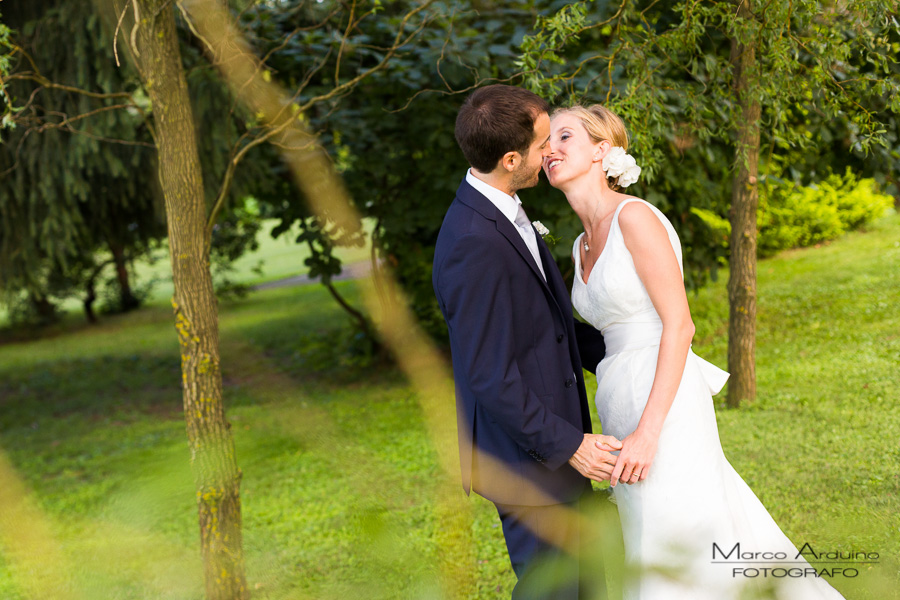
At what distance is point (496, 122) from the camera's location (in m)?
2.08

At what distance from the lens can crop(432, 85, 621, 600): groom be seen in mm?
1999

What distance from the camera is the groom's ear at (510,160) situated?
2.15 m

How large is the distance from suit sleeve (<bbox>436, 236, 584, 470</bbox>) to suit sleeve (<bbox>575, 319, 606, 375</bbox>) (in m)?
0.66

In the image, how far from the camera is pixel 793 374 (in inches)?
261

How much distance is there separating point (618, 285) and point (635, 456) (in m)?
0.55

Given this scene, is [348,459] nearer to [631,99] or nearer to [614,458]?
[631,99]

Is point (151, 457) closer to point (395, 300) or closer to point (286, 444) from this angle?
point (286, 444)

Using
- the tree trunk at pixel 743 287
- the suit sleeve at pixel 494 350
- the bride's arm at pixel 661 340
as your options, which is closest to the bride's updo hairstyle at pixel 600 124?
the bride's arm at pixel 661 340

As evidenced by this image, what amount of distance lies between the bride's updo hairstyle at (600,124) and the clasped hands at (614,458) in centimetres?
100

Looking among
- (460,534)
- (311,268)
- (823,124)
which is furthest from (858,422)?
(311,268)

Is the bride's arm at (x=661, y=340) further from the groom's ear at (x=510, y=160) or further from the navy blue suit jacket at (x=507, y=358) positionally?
the groom's ear at (x=510, y=160)

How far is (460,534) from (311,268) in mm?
4875

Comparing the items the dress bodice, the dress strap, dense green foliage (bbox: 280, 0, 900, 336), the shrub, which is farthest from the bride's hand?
the shrub

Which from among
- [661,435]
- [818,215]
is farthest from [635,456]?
[818,215]
